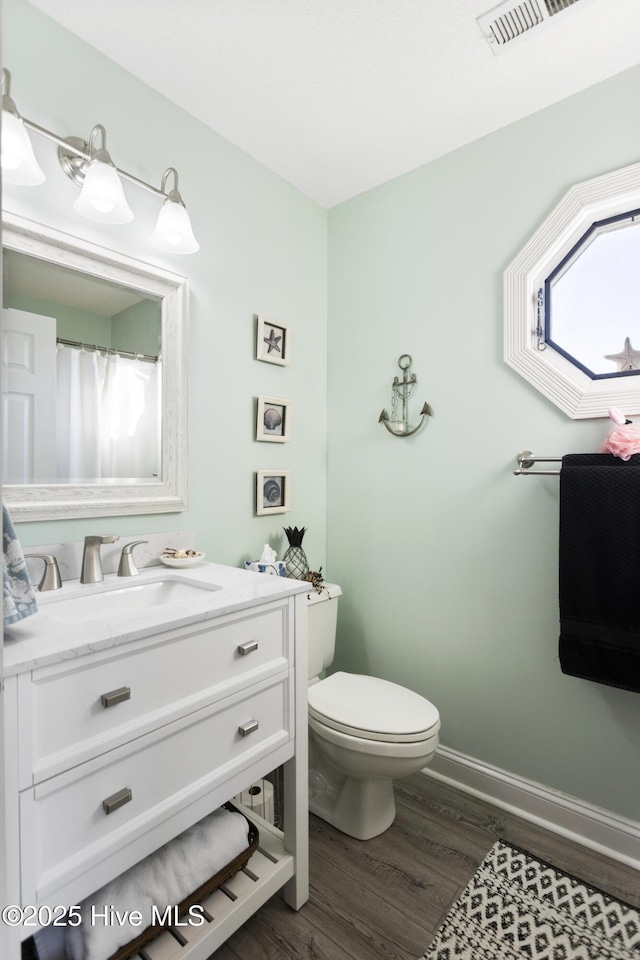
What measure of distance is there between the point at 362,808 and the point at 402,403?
153 cm

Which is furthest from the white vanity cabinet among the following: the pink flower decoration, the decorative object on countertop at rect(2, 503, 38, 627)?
the pink flower decoration

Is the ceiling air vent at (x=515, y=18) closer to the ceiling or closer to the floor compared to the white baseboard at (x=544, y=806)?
closer to the ceiling

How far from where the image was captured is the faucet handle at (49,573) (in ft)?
4.42

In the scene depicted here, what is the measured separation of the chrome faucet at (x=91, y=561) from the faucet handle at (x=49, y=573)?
8 cm

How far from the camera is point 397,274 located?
2176 mm

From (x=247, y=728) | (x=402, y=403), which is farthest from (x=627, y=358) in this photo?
(x=247, y=728)

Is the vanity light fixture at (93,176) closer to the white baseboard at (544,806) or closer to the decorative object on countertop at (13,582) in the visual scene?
the decorative object on countertop at (13,582)

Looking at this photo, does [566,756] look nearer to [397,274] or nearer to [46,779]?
[46,779]

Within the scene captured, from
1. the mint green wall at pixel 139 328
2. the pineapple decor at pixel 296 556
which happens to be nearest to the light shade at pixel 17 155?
the mint green wall at pixel 139 328

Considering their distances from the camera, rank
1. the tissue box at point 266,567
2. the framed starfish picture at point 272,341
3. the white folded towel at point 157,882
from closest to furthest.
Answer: the white folded towel at point 157,882
the tissue box at point 266,567
the framed starfish picture at point 272,341

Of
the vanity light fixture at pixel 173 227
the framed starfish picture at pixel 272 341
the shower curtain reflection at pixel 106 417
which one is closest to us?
the shower curtain reflection at pixel 106 417

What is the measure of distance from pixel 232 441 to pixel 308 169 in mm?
1221

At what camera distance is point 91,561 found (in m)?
1.44

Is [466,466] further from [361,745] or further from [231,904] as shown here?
[231,904]
